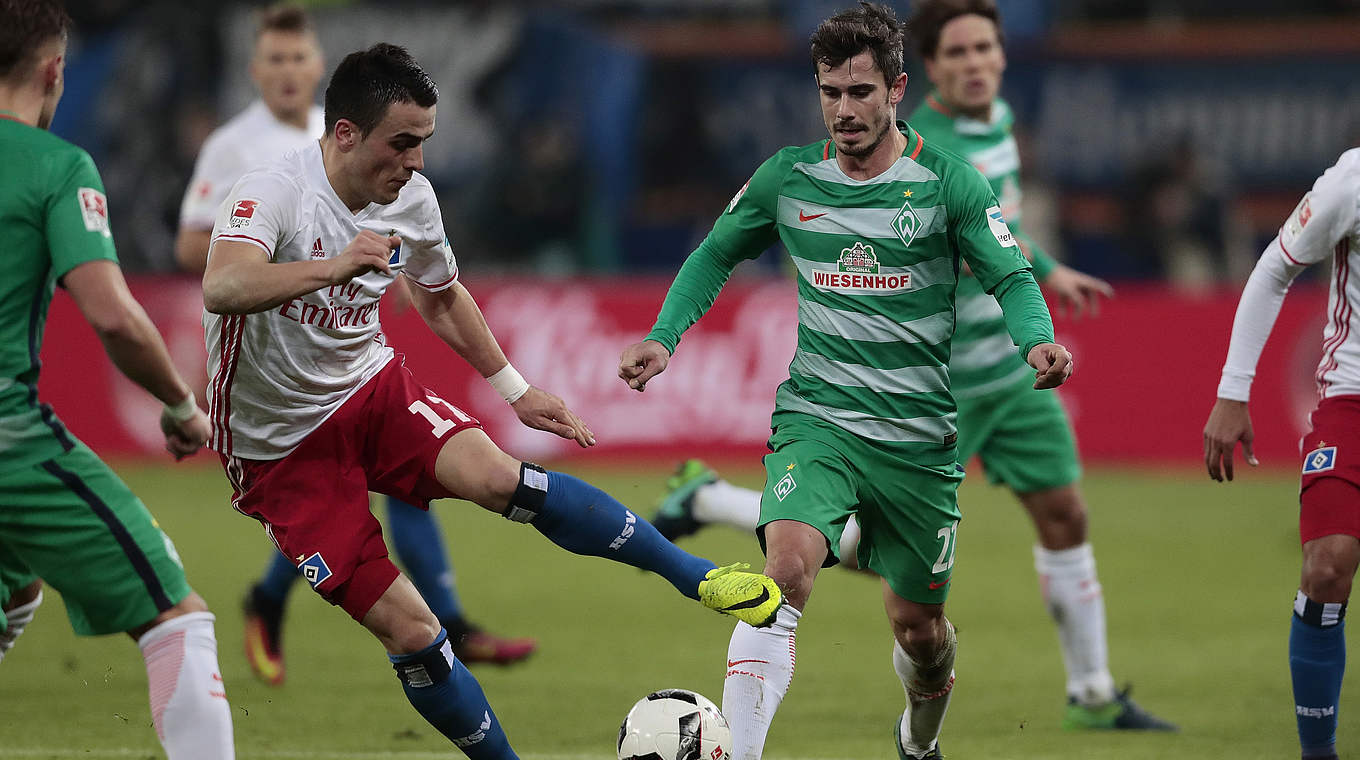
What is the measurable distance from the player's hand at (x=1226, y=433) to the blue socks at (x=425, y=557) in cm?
326

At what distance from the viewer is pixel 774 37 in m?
18.4

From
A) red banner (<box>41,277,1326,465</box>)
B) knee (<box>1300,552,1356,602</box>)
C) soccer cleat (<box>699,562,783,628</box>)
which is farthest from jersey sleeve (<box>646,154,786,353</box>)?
red banner (<box>41,277,1326,465</box>)

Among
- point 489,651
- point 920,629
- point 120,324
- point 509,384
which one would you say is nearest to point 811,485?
point 920,629

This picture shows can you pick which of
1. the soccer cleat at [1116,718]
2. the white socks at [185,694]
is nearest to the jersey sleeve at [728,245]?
the white socks at [185,694]

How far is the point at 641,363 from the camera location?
4.71 meters

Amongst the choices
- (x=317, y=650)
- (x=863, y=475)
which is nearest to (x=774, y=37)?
(x=317, y=650)

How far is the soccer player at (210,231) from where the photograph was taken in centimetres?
677

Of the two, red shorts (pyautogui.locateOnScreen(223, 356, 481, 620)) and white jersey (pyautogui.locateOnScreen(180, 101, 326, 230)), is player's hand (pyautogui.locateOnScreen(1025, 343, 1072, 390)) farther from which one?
white jersey (pyautogui.locateOnScreen(180, 101, 326, 230))

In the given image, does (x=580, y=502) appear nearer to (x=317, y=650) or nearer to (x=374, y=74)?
(x=374, y=74)

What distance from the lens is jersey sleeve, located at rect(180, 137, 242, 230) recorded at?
22.2 ft

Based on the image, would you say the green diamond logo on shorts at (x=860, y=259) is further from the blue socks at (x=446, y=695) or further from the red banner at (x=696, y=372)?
the red banner at (x=696, y=372)

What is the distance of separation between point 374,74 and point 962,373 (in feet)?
8.95

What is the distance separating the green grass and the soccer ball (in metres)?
0.96

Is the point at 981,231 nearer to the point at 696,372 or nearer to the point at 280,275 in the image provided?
the point at 280,275
